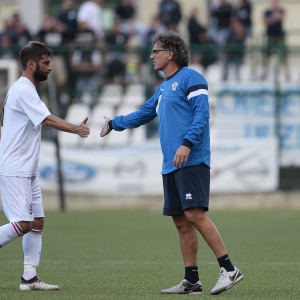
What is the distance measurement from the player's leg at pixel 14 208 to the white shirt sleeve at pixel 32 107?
0.58 metres

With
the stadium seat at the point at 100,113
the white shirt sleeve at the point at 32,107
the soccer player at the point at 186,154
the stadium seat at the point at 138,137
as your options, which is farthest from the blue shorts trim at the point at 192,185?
the stadium seat at the point at 100,113

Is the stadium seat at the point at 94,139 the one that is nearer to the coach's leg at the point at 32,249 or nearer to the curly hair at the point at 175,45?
the coach's leg at the point at 32,249

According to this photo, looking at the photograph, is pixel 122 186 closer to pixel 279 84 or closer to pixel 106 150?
pixel 106 150

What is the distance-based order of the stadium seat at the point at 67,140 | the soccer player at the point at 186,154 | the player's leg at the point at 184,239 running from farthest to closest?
the stadium seat at the point at 67,140
the player's leg at the point at 184,239
the soccer player at the point at 186,154

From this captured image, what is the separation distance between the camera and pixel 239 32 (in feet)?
53.9

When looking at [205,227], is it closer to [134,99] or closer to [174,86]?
[174,86]

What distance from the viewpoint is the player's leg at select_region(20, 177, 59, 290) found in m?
5.69

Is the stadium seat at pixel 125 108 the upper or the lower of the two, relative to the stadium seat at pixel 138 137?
upper

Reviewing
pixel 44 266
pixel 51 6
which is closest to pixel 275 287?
pixel 44 266

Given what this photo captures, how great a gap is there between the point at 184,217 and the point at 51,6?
20429 mm

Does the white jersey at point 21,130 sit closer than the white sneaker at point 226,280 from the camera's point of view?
No

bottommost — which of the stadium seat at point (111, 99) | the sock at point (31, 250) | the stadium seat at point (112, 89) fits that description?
the sock at point (31, 250)

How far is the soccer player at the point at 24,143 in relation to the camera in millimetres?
5434

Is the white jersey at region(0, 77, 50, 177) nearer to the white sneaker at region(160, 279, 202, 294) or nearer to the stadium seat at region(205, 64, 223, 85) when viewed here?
the white sneaker at region(160, 279, 202, 294)
